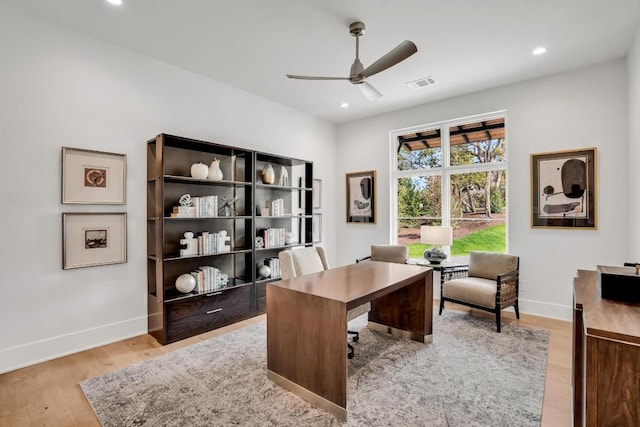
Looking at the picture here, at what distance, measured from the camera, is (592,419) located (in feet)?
3.66

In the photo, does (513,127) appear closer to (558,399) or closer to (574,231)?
(574,231)

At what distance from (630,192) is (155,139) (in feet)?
16.7

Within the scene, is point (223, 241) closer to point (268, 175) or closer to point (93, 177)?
point (268, 175)

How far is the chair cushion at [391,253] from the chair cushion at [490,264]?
2.87 ft

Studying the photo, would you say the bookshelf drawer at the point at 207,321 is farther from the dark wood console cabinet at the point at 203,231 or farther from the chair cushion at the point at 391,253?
the chair cushion at the point at 391,253

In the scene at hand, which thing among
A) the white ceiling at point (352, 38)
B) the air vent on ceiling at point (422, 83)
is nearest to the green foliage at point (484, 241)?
the white ceiling at point (352, 38)

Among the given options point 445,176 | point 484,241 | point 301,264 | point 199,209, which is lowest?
point 301,264

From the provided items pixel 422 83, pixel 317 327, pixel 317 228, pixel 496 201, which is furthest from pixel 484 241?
pixel 317 327

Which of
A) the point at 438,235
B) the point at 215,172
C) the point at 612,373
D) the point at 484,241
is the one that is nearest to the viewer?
the point at 612,373

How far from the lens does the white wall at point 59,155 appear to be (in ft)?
8.59

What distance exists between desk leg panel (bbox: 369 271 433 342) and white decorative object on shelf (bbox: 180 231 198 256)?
2111 mm

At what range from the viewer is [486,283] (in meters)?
3.65

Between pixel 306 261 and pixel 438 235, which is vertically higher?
pixel 438 235

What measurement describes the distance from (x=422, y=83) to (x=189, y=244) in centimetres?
352
